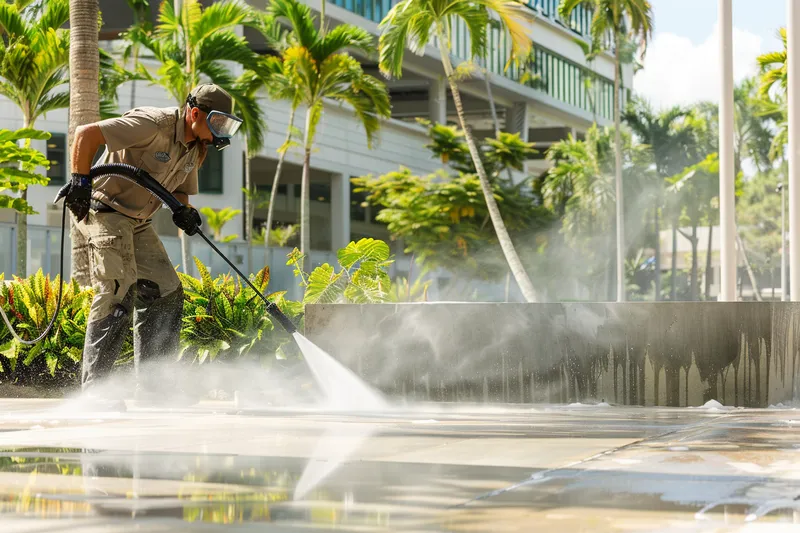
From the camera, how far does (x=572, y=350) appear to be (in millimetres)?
6871

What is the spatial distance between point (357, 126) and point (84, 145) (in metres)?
Answer: 47.2

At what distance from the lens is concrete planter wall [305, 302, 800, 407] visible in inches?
264

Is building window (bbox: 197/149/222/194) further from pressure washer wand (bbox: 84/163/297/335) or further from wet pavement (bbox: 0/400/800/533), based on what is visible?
wet pavement (bbox: 0/400/800/533)

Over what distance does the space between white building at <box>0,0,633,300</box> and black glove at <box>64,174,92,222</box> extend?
19.4m

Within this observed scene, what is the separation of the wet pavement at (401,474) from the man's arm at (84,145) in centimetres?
136

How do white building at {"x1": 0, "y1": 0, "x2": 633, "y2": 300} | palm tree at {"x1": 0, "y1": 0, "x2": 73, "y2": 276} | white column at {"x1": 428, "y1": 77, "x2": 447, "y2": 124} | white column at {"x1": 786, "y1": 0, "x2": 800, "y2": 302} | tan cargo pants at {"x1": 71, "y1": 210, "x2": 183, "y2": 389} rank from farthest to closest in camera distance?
white column at {"x1": 428, "y1": 77, "x2": 447, "y2": 124}
white building at {"x1": 0, "y1": 0, "x2": 633, "y2": 300}
palm tree at {"x1": 0, "y1": 0, "x2": 73, "y2": 276}
white column at {"x1": 786, "y1": 0, "x2": 800, "y2": 302}
tan cargo pants at {"x1": 71, "y1": 210, "x2": 183, "y2": 389}

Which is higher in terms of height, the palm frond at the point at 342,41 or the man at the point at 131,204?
the palm frond at the point at 342,41

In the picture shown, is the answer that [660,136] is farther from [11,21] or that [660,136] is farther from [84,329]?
[84,329]

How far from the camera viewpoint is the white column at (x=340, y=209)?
52.5 m

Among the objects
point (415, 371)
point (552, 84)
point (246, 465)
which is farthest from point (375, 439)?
point (552, 84)

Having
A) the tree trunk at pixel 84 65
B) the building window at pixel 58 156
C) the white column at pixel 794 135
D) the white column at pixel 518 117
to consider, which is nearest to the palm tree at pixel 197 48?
the tree trunk at pixel 84 65

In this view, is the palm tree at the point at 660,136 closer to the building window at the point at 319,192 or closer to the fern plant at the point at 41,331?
the building window at the point at 319,192

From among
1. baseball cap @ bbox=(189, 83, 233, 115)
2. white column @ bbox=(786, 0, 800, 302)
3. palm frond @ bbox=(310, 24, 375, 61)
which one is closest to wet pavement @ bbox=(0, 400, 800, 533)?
baseball cap @ bbox=(189, 83, 233, 115)

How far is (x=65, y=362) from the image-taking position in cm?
849
